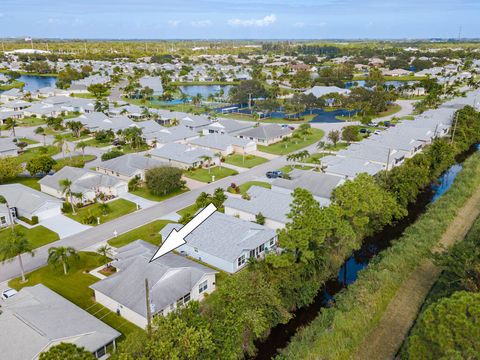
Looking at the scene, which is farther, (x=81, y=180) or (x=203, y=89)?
(x=203, y=89)

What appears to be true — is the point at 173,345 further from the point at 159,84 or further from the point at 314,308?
the point at 159,84

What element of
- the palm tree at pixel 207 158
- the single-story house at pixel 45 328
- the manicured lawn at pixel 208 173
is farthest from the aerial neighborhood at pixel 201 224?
the palm tree at pixel 207 158

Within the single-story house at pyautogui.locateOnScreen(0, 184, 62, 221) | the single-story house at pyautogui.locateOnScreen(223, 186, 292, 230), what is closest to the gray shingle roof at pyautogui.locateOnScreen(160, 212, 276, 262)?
the single-story house at pyautogui.locateOnScreen(223, 186, 292, 230)

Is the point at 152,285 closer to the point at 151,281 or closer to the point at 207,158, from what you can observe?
the point at 151,281

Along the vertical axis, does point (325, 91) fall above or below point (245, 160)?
above

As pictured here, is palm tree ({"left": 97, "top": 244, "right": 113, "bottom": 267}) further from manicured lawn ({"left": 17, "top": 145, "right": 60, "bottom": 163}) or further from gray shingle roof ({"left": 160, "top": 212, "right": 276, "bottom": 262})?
manicured lawn ({"left": 17, "top": 145, "right": 60, "bottom": 163})

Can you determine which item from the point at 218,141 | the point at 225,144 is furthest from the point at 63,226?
the point at 218,141
